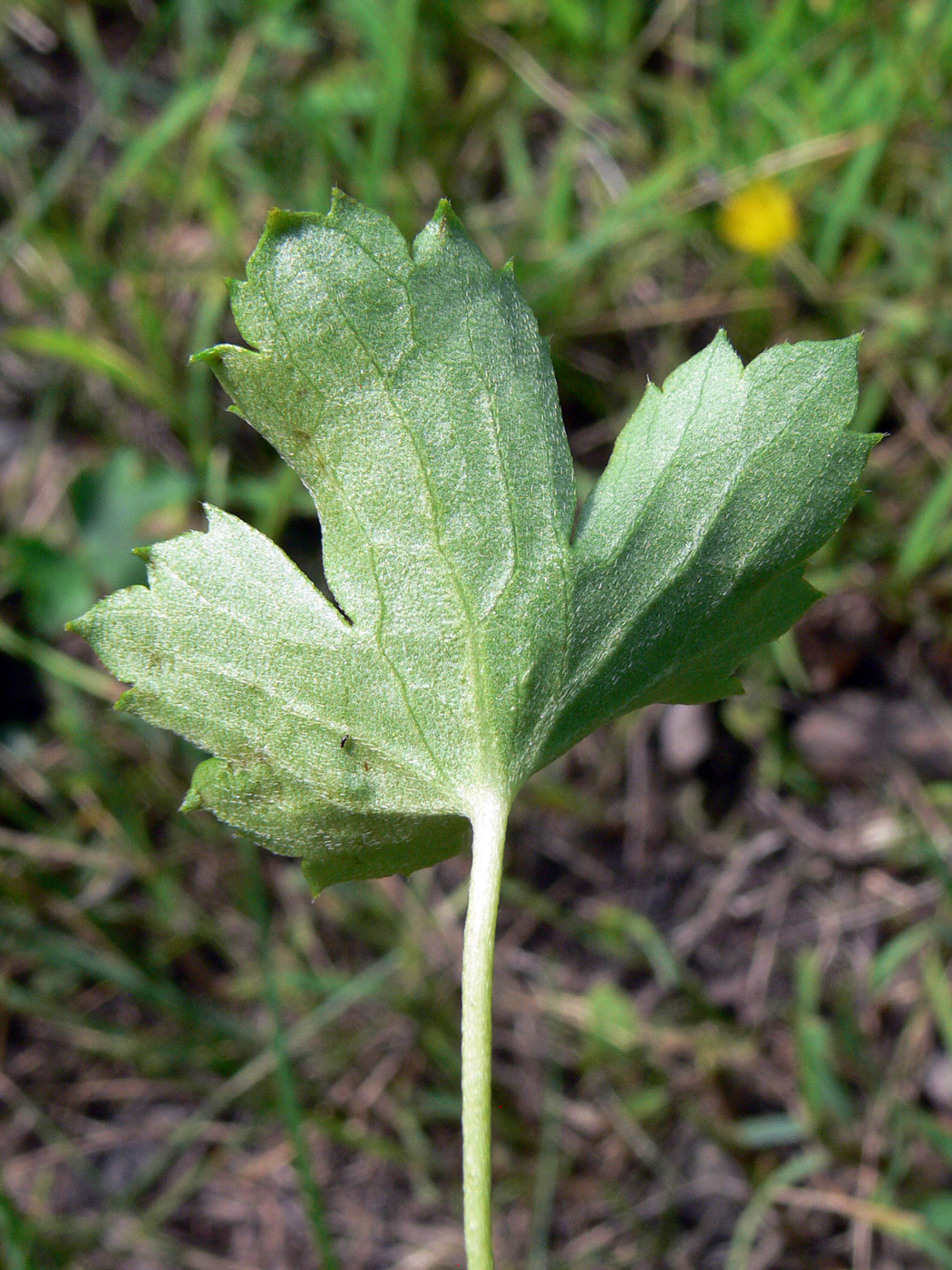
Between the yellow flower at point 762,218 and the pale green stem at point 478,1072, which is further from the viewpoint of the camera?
the yellow flower at point 762,218

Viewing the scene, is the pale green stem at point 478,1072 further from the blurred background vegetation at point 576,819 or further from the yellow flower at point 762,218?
the yellow flower at point 762,218

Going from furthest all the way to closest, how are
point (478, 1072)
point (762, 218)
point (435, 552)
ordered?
point (762, 218) < point (435, 552) < point (478, 1072)

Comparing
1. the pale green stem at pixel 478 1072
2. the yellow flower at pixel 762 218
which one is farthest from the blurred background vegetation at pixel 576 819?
the pale green stem at pixel 478 1072

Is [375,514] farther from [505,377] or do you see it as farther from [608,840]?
[608,840]

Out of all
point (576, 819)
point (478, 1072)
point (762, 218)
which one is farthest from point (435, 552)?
point (762, 218)

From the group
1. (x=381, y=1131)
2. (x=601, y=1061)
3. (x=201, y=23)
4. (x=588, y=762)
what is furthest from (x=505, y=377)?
(x=201, y=23)

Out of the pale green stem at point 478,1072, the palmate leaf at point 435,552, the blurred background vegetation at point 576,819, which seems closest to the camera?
the pale green stem at point 478,1072

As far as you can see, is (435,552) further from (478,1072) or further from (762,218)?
(762,218)

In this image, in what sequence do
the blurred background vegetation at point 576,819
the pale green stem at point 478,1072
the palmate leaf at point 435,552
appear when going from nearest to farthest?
the pale green stem at point 478,1072, the palmate leaf at point 435,552, the blurred background vegetation at point 576,819
